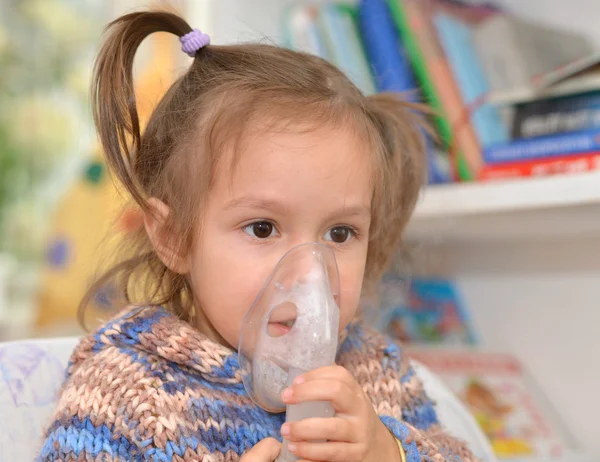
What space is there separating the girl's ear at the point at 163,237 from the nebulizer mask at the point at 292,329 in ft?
0.42

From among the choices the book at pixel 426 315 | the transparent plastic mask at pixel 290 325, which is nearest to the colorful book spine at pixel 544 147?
the book at pixel 426 315

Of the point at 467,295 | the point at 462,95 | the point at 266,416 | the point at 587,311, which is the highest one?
the point at 462,95

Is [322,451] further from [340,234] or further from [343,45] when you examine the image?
[343,45]

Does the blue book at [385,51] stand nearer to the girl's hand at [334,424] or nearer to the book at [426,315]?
the book at [426,315]

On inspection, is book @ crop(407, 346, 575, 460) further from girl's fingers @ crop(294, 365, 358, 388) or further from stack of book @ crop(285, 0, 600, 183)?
girl's fingers @ crop(294, 365, 358, 388)

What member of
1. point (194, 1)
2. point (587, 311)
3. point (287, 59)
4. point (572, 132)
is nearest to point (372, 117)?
point (287, 59)

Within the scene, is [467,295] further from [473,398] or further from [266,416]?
[266,416]

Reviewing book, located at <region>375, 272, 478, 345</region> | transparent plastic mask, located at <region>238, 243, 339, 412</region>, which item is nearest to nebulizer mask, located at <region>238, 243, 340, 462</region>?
transparent plastic mask, located at <region>238, 243, 339, 412</region>

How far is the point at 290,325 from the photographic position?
636 millimetres

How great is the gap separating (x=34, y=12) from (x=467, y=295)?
1.62 m

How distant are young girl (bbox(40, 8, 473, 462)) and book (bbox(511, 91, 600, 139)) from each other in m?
0.31

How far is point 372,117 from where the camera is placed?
82 cm

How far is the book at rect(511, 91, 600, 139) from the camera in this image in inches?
38.9

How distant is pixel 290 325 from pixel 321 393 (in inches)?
3.2
